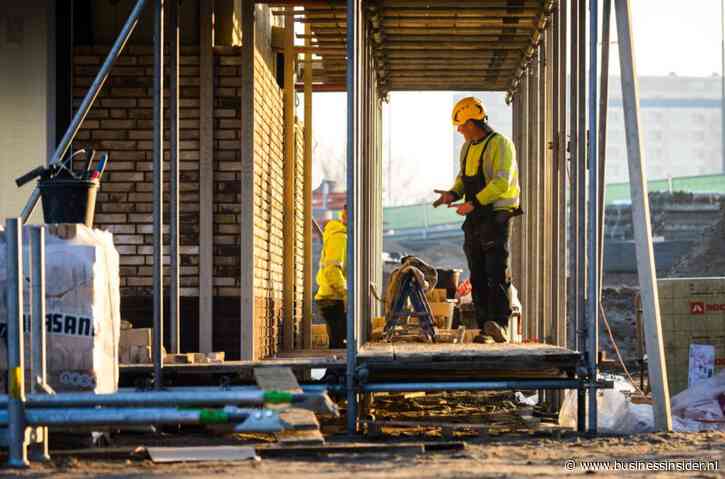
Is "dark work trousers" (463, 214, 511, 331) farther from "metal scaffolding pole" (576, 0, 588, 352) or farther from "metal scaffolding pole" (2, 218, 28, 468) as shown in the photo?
"metal scaffolding pole" (2, 218, 28, 468)

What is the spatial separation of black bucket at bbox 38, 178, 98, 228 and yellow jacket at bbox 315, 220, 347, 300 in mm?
8700

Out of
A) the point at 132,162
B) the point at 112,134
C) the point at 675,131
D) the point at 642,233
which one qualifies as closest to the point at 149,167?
the point at 132,162

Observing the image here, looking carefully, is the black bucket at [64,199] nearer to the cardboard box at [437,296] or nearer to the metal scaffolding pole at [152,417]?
the metal scaffolding pole at [152,417]

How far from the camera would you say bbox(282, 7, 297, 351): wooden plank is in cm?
1628

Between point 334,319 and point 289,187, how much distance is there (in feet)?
7.91

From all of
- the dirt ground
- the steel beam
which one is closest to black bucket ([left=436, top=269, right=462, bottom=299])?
the dirt ground

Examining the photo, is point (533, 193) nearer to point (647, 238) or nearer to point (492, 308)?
point (492, 308)

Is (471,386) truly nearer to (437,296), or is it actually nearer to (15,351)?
(15,351)

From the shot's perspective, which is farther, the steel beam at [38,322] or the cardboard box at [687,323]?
the cardboard box at [687,323]

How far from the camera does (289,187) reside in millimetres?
16562

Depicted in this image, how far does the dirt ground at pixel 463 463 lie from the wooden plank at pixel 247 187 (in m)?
3.71

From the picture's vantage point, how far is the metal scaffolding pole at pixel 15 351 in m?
7.79

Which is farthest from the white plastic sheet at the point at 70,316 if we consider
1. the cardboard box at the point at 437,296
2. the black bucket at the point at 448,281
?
the black bucket at the point at 448,281

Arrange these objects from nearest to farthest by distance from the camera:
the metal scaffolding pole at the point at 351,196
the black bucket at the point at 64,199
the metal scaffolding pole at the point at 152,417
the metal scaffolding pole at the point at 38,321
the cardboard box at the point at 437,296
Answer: the metal scaffolding pole at the point at 152,417
the metal scaffolding pole at the point at 38,321
the black bucket at the point at 64,199
the metal scaffolding pole at the point at 351,196
the cardboard box at the point at 437,296
